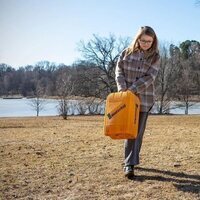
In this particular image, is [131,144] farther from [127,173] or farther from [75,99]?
[75,99]

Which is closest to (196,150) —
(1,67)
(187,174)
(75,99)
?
(187,174)

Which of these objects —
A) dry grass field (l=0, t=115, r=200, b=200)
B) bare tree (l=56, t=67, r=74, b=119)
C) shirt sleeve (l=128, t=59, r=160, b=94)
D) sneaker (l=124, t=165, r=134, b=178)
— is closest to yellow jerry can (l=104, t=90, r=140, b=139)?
shirt sleeve (l=128, t=59, r=160, b=94)

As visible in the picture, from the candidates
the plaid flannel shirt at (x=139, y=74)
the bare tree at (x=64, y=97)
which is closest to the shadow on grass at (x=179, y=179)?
the plaid flannel shirt at (x=139, y=74)

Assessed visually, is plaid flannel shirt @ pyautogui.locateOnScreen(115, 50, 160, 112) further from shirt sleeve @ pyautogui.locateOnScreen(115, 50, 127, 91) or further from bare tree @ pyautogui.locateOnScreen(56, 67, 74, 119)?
bare tree @ pyautogui.locateOnScreen(56, 67, 74, 119)

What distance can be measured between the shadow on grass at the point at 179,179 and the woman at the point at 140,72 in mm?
266

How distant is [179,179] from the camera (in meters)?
4.94

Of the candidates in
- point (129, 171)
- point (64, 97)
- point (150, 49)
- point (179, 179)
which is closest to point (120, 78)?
point (150, 49)

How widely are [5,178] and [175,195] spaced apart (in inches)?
81.7

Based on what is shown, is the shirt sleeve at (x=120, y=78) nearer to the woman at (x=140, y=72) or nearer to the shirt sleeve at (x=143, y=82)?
the woman at (x=140, y=72)

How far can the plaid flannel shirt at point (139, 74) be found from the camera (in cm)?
512

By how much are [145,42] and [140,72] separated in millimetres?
377

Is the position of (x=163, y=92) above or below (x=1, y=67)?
below

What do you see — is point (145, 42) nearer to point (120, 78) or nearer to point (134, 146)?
point (120, 78)

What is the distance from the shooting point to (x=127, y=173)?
198 inches
